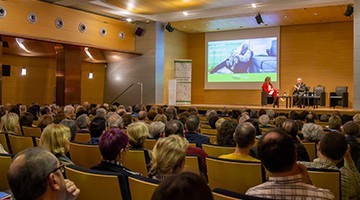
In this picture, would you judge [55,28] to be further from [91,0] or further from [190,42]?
[190,42]

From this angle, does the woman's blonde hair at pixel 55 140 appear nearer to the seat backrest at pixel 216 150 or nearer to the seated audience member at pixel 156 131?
the seat backrest at pixel 216 150

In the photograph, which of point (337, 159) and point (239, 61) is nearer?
point (337, 159)

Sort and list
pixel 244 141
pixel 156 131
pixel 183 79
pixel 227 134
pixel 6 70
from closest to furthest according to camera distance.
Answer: pixel 244 141, pixel 227 134, pixel 156 131, pixel 6 70, pixel 183 79

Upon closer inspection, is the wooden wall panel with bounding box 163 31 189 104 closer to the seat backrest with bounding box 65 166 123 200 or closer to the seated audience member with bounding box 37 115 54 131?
the seated audience member with bounding box 37 115 54 131

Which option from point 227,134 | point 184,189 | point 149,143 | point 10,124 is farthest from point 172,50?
point 184,189

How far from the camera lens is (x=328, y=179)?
2.42m

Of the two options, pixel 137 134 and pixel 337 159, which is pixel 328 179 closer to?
pixel 337 159

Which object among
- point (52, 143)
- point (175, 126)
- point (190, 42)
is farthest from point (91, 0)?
point (52, 143)

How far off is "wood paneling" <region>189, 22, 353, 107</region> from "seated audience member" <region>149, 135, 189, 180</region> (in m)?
13.3

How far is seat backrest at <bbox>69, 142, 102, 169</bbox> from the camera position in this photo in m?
3.58

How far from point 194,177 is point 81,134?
13.3 feet

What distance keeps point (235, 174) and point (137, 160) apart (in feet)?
3.39

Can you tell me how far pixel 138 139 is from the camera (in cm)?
358

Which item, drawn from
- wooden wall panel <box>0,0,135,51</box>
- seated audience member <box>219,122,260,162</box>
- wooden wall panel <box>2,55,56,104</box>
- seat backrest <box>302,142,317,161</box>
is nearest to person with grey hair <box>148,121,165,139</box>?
seated audience member <box>219,122,260,162</box>
